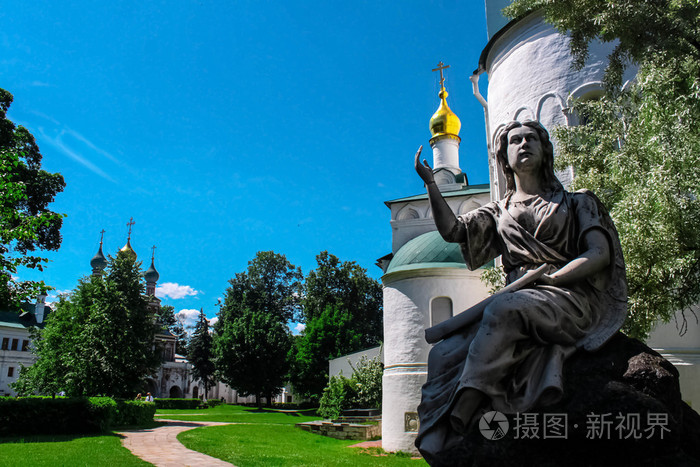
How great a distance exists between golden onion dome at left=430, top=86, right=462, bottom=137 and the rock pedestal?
2659 centimetres

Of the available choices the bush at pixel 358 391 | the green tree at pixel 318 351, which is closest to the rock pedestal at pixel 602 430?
the bush at pixel 358 391

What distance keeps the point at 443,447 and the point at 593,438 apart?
0.73 m

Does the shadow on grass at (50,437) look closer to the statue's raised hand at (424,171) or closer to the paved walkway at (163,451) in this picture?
the paved walkway at (163,451)

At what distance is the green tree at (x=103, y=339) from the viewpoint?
23.8 metres

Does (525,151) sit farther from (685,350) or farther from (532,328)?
(685,350)

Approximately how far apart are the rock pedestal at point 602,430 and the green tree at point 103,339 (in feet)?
79.2

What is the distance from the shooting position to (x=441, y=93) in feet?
94.6

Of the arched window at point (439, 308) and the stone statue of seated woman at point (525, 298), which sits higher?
the arched window at point (439, 308)

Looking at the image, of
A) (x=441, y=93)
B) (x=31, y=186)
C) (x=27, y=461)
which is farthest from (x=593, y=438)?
(x=441, y=93)

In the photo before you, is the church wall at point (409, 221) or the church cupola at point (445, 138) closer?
the church wall at point (409, 221)

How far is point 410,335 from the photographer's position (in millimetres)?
17875

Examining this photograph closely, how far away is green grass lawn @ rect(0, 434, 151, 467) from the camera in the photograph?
10.9 m

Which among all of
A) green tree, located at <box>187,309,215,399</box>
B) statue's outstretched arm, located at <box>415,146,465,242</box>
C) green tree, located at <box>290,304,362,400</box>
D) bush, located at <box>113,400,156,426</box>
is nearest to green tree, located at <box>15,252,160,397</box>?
bush, located at <box>113,400,156,426</box>

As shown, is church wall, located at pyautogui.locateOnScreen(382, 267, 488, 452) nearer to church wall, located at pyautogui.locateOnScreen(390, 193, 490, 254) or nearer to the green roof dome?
the green roof dome
